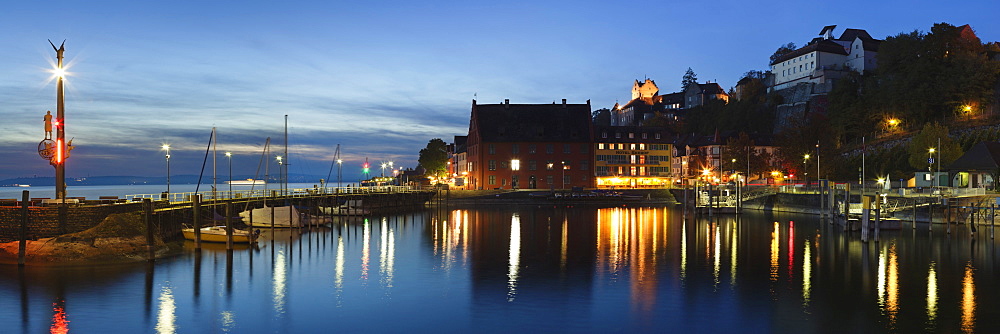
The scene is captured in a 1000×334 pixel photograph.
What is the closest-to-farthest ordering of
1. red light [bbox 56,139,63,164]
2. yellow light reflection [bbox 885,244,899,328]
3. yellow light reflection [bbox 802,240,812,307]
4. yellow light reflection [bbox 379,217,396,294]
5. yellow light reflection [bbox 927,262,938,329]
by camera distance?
yellow light reflection [bbox 927,262,938,329] < yellow light reflection [bbox 885,244,899,328] < yellow light reflection [bbox 802,240,812,307] < yellow light reflection [bbox 379,217,396,294] < red light [bbox 56,139,63,164]

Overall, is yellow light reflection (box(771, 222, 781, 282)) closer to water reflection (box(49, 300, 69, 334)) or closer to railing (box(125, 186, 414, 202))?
water reflection (box(49, 300, 69, 334))

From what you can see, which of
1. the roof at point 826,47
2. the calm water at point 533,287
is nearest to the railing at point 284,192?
the calm water at point 533,287

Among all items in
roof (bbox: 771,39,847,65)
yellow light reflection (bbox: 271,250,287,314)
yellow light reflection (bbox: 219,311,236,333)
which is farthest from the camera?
roof (bbox: 771,39,847,65)

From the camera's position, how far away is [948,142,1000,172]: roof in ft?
Result: 226

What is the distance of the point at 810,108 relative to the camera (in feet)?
443

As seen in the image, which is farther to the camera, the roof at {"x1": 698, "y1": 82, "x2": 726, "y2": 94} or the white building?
the roof at {"x1": 698, "y1": 82, "x2": 726, "y2": 94}

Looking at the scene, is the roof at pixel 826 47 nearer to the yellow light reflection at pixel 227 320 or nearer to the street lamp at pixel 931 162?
the street lamp at pixel 931 162

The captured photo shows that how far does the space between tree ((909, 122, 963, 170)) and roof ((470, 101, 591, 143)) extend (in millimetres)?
45028

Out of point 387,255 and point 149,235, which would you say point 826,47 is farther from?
point 149,235

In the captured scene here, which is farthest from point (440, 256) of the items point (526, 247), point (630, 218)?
point (630, 218)

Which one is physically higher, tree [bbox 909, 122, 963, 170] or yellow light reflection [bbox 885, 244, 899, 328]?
tree [bbox 909, 122, 963, 170]

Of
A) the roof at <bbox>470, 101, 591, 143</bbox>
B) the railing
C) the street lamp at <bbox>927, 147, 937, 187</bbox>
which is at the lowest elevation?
the railing

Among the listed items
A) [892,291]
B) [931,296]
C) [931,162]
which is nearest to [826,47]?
[931,162]

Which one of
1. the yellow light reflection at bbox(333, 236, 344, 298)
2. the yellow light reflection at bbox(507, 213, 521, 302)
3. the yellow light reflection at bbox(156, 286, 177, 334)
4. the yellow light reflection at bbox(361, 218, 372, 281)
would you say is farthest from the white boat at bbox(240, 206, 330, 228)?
the yellow light reflection at bbox(156, 286, 177, 334)
